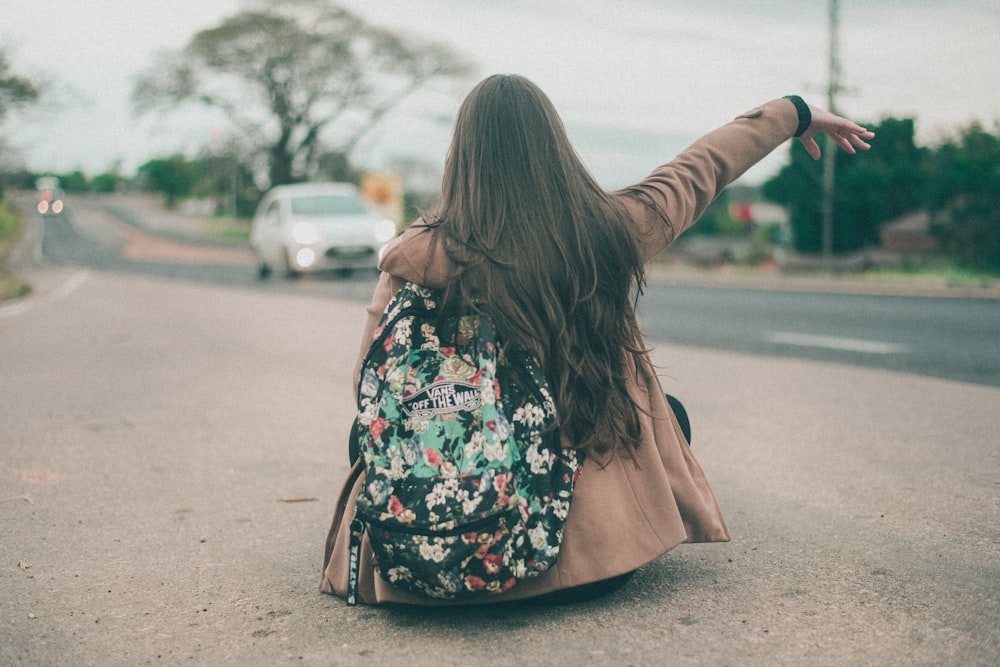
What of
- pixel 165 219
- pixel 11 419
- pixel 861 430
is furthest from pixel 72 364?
pixel 165 219

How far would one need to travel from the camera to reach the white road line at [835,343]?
9.20 m

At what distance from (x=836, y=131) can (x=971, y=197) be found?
27.4m

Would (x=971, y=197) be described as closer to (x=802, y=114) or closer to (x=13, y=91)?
(x=13, y=91)

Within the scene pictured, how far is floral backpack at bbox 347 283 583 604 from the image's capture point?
2518 millimetres

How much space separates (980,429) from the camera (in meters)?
5.38

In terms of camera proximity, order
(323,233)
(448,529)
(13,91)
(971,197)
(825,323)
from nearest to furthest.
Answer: (448,529) → (825,323) → (323,233) → (13,91) → (971,197)

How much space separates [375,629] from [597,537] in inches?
26.2

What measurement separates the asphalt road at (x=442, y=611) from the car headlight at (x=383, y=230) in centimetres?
945

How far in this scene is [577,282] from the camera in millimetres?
2629

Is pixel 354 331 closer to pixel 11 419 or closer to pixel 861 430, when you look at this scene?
pixel 11 419

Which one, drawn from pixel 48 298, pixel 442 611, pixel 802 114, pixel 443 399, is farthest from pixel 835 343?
pixel 48 298

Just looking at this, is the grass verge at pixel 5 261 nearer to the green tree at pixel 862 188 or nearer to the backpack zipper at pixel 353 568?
the backpack zipper at pixel 353 568

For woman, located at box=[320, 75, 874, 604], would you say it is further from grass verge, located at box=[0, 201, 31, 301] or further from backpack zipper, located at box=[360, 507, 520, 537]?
grass verge, located at box=[0, 201, 31, 301]

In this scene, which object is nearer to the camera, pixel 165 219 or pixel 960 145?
pixel 960 145
